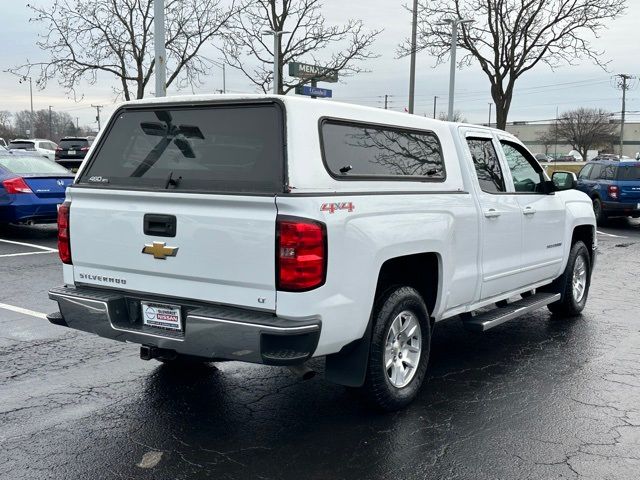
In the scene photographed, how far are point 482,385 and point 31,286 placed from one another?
5901 millimetres

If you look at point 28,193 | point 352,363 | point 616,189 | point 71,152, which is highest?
point 71,152

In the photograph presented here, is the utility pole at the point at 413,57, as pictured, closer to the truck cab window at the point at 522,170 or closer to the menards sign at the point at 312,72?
the menards sign at the point at 312,72

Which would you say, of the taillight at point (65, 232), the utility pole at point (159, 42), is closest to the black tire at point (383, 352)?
the taillight at point (65, 232)

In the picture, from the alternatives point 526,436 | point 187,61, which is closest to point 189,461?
point 526,436

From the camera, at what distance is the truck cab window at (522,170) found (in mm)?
6109

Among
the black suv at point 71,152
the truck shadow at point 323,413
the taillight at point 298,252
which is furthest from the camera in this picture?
the black suv at point 71,152

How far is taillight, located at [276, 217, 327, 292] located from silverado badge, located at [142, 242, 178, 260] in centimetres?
72

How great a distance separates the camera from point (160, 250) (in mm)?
3930

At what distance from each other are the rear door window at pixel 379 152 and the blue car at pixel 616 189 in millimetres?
13519

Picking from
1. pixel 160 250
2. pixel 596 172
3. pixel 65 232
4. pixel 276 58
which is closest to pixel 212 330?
pixel 160 250

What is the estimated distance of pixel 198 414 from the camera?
14.3 ft

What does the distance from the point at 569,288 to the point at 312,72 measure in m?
16.8

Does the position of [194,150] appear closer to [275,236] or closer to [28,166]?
[275,236]

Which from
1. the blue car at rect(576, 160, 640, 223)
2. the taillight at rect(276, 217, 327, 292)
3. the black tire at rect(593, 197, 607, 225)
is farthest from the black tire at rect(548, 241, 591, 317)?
the black tire at rect(593, 197, 607, 225)
